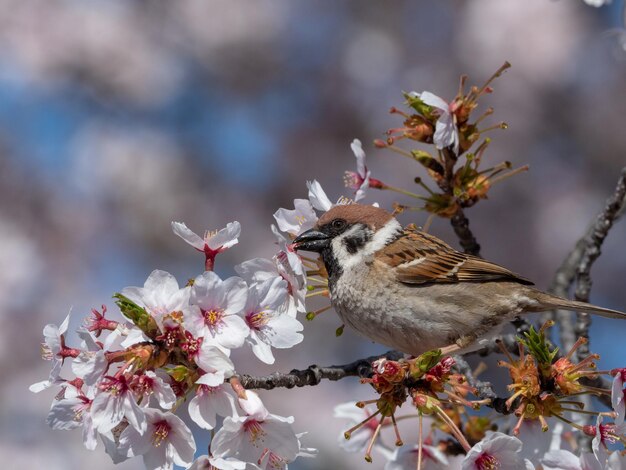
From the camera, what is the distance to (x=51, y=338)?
2.21m

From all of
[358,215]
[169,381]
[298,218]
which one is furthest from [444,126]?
[169,381]

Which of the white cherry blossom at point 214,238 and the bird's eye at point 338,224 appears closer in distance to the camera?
the white cherry blossom at point 214,238

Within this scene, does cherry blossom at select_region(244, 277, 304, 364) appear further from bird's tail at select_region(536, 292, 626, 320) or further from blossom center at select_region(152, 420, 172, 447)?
bird's tail at select_region(536, 292, 626, 320)

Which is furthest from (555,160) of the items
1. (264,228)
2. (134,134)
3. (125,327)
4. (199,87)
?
(125,327)

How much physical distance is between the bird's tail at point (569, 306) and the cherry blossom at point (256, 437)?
1.31 metres

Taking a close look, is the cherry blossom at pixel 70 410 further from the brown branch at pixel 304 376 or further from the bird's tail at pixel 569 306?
the bird's tail at pixel 569 306

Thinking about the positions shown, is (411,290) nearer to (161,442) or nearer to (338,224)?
(338,224)

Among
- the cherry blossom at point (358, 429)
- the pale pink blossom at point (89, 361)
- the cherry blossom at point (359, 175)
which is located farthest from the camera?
the cherry blossom at point (358, 429)

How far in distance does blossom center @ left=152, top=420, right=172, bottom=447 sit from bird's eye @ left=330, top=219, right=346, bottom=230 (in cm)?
117

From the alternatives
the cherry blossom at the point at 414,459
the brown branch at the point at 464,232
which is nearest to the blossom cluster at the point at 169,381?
the cherry blossom at the point at 414,459

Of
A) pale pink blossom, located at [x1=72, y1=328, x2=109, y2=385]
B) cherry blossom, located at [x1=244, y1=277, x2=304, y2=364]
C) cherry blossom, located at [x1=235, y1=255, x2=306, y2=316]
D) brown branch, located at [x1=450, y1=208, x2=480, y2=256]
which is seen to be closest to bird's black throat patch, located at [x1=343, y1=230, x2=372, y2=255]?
brown branch, located at [x1=450, y1=208, x2=480, y2=256]

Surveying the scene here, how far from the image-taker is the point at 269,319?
2311 millimetres

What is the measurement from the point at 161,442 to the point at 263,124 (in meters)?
6.41

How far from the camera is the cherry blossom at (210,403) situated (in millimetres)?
2150
